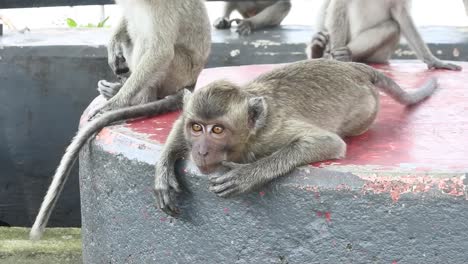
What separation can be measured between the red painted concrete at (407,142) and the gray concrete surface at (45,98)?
1.82 m

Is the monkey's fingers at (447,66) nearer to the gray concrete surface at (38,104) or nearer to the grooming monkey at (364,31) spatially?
the grooming monkey at (364,31)

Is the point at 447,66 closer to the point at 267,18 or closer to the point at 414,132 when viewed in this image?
the point at 414,132

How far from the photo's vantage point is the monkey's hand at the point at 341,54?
5617mm

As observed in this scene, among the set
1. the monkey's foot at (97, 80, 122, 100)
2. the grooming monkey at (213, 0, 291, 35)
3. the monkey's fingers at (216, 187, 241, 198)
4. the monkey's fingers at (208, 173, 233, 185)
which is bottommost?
the grooming monkey at (213, 0, 291, 35)

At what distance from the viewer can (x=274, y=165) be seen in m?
2.60

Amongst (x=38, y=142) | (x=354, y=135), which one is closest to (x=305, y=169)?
(x=354, y=135)

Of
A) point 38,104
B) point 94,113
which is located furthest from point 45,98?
point 94,113

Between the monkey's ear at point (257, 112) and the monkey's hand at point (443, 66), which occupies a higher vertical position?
the monkey's ear at point (257, 112)

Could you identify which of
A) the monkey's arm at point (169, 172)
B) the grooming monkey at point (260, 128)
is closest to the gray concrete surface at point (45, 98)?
the grooming monkey at point (260, 128)

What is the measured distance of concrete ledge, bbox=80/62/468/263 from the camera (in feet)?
8.27

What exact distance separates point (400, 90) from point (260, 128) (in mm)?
1146

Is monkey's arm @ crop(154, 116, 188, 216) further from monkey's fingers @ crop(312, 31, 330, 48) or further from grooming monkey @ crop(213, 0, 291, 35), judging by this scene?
grooming monkey @ crop(213, 0, 291, 35)

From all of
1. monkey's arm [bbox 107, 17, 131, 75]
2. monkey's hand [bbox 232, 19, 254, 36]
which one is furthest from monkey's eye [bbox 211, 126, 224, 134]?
monkey's hand [bbox 232, 19, 254, 36]

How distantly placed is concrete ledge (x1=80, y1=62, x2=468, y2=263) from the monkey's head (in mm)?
178
